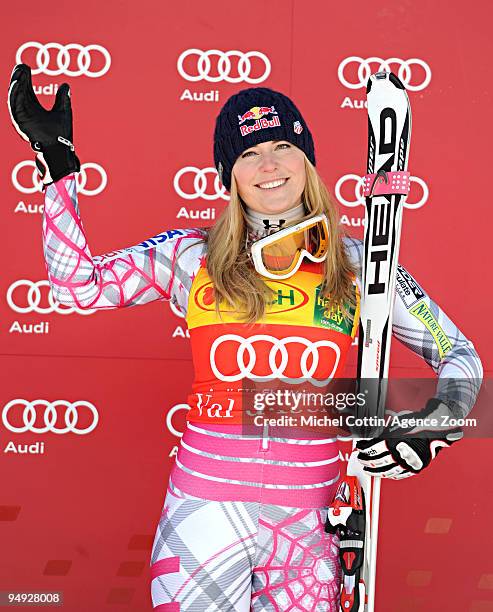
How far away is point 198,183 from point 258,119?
98 cm

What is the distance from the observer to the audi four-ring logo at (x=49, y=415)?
2.93 meters

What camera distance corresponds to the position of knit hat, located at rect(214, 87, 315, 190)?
1.94m

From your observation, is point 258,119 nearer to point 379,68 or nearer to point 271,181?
point 271,181

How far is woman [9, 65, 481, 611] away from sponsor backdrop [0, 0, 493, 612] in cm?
102

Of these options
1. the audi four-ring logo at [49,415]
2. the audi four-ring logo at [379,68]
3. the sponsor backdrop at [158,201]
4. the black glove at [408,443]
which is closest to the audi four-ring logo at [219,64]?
the sponsor backdrop at [158,201]

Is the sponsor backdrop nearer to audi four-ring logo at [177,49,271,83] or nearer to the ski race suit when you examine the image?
audi four-ring logo at [177,49,271,83]

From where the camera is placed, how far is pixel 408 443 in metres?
1.64

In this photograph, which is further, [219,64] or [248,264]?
[219,64]

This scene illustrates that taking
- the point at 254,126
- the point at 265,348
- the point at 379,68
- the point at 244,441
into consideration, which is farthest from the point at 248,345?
the point at 379,68

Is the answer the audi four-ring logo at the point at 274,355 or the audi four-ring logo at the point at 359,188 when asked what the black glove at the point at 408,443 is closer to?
the audi four-ring logo at the point at 274,355

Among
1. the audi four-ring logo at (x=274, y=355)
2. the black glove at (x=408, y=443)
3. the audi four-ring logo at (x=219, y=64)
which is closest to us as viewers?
the black glove at (x=408, y=443)

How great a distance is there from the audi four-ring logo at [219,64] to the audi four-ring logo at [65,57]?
0.26 metres

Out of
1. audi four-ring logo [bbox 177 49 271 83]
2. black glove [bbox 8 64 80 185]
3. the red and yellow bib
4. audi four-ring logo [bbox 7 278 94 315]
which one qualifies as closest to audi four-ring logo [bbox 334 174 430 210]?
audi four-ring logo [bbox 177 49 271 83]

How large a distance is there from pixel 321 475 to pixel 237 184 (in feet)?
2.07
